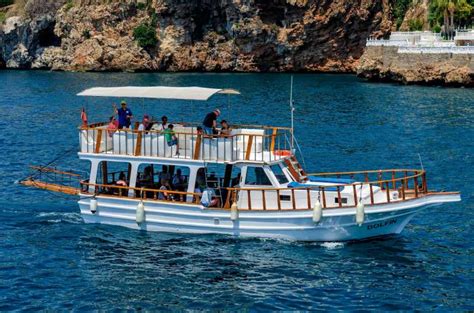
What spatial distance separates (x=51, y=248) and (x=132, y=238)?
2908 mm

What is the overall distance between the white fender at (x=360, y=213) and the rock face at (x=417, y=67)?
56.9 meters

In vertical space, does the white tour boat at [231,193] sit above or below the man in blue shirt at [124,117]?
below

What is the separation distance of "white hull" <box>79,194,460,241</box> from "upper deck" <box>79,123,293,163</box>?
191 centimetres

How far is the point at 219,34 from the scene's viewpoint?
114688mm

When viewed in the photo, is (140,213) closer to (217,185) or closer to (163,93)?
(217,185)

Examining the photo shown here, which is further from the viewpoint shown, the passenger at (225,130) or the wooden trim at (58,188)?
the wooden trim at (58,188)

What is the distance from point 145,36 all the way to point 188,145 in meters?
86.4

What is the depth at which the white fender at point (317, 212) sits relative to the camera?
26.7 m

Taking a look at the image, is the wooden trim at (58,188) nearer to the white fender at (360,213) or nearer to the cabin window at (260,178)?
the cabin window at (260,178)

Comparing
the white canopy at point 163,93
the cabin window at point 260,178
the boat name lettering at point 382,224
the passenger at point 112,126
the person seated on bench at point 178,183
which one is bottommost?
the boat name lettering at point 382,224

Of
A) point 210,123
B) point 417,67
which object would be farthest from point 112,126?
point 417,67

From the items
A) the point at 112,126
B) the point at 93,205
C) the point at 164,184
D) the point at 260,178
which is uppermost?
the point at 112,126

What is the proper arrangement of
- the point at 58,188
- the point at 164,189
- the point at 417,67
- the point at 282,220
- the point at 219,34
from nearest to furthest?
the point at 282,220 → the point at 164,189 → the point at 58,188 → the point at 417,67 → the point at 219,34

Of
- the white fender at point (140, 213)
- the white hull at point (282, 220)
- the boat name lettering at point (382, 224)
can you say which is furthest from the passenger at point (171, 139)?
the boat name lettering at point (382, 224)
